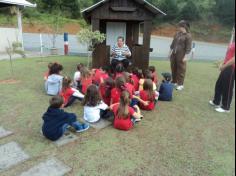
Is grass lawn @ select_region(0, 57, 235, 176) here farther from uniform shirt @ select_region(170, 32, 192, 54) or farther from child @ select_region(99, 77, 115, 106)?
uniform shirt @ select_region(170, 32, 192, 54)

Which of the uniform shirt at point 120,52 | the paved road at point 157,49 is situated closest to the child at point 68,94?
the uniform shirt at point 120,52

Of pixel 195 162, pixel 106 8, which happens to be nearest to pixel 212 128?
pixel 195 162

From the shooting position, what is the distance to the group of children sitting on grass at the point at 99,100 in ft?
10.2

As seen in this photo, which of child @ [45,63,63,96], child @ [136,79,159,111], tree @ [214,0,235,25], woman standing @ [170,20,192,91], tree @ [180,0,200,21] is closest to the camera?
tree @ [214,0,235,25]

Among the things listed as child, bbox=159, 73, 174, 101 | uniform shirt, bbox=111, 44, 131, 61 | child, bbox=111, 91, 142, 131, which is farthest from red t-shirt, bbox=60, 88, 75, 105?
uniform shirt, bbox=111, 44, 131, 61

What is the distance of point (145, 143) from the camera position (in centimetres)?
326

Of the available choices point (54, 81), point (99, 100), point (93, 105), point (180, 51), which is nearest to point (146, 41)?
point (180, 51)

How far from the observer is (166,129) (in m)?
3.74

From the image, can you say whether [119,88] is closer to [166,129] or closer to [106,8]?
[166,129]

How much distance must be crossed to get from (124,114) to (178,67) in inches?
121

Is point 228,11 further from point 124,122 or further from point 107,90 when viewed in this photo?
A: point 107,90

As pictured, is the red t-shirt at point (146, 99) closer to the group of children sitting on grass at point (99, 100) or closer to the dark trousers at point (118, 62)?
the group of children sitting on grass at point (99, 100)

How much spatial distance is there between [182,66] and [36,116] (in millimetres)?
3873

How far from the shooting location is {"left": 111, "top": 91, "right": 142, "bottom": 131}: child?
3465mm
